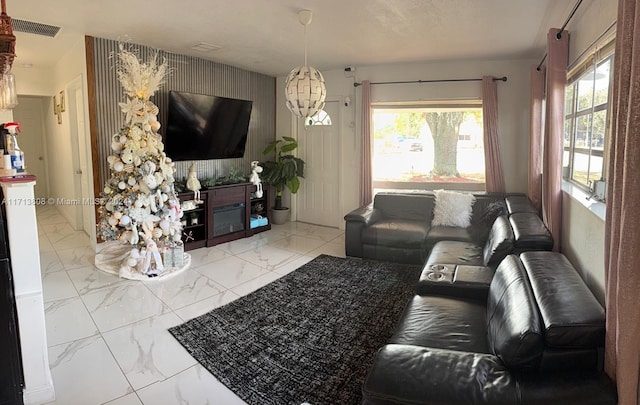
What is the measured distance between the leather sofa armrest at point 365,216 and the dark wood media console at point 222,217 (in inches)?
67.2

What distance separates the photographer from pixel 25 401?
210 centimetres

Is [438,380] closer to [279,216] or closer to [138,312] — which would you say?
[138,312]

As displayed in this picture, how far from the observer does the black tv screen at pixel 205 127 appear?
16.1 ft

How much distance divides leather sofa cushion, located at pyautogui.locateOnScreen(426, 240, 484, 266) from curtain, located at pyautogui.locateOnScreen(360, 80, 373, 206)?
2.06 meters

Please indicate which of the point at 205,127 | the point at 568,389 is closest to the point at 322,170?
the point at 205,127

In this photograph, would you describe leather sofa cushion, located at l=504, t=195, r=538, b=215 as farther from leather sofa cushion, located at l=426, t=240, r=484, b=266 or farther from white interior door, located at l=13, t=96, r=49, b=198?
white interior door, located at l=13, t=96, r=49, b=198

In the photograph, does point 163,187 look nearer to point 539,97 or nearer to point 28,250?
point 28,250

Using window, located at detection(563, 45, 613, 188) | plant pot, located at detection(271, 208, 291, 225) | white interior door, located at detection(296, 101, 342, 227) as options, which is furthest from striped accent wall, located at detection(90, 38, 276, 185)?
window, located at detection(563, 45, 613, 188)

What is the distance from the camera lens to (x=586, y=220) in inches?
95.8

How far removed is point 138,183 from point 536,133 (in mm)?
4429

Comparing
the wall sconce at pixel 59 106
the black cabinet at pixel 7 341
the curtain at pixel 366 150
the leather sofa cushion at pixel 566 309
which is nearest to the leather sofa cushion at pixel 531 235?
the leather sofa cushion at pixel 566 309

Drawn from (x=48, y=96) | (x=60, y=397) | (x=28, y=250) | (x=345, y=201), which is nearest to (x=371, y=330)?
(x=60, y=397)

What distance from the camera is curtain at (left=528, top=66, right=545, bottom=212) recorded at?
436 cm

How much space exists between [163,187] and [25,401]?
2.36 meters
